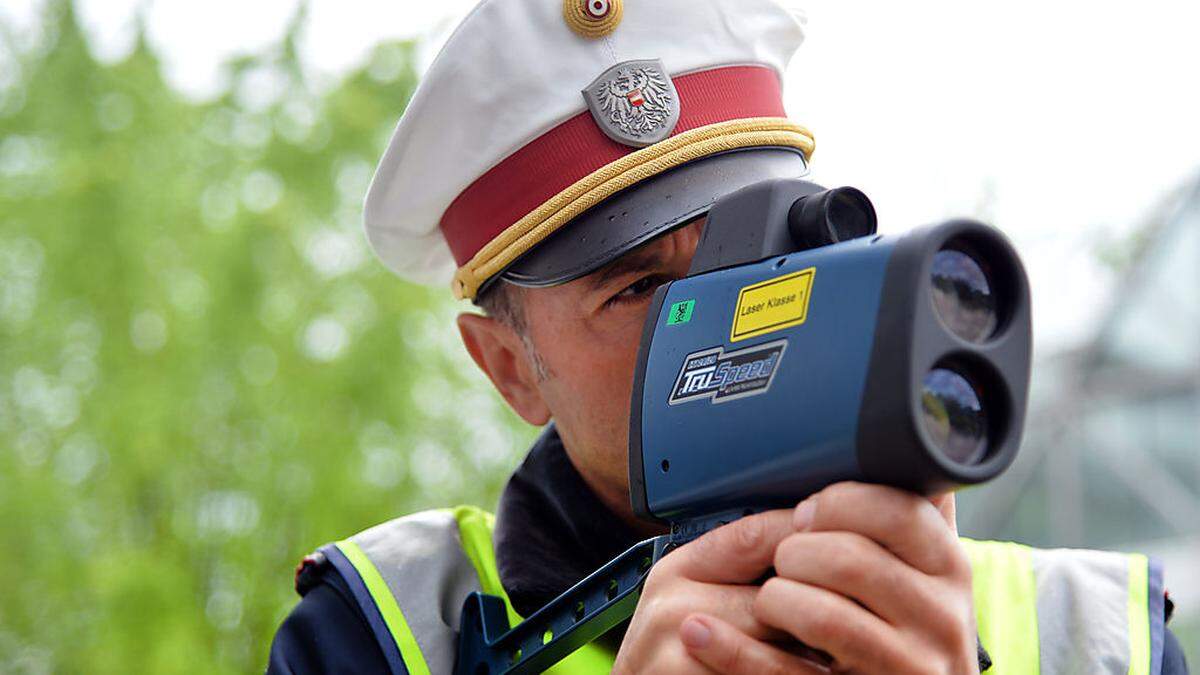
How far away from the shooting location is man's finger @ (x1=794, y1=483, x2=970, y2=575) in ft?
3.67

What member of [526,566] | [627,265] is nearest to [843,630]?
[627,265]

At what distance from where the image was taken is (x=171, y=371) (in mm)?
7578

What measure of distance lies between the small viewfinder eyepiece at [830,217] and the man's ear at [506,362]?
2.54 ft

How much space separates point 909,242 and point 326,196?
24.9 ft

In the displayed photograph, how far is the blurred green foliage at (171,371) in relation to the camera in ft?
24.5

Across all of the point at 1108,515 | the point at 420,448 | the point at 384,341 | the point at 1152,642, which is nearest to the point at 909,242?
the point at 1152,642

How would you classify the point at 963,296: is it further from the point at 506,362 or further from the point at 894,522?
the point at 506,362

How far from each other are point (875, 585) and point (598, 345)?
0.78 metres

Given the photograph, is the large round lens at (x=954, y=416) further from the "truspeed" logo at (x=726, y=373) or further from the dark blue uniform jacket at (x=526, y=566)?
the dark blue uniform jacket at (x=526, y=566)

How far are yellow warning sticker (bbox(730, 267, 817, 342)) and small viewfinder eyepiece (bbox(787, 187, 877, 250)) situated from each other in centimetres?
8

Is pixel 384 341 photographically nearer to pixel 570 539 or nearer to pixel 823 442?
pixel 570 539

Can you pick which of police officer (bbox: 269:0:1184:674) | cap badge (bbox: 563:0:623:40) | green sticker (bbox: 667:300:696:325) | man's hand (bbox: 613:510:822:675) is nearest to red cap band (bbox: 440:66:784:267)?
police officer (bbox: 269:0:1184:674)

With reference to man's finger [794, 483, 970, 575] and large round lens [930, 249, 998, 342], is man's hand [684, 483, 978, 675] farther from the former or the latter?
large round lens [930, 249, 998, 342]

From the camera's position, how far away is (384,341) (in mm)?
7695
